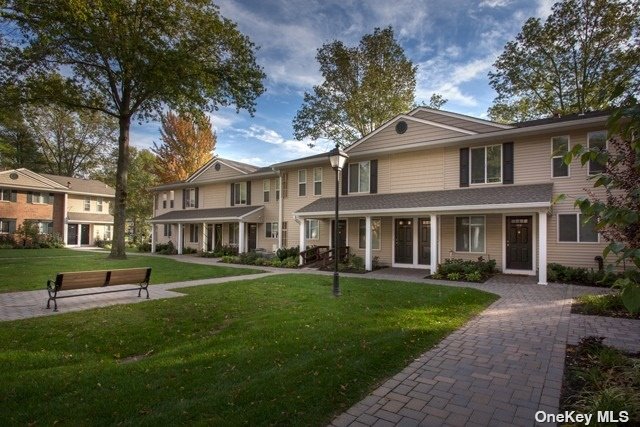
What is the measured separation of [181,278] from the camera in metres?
13.3

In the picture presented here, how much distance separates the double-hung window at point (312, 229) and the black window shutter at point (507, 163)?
9.80 meters

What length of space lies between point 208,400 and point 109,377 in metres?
1.58

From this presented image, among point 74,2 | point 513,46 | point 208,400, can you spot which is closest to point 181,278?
point 208,400

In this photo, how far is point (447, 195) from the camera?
1503cm

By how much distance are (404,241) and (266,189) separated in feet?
34.6

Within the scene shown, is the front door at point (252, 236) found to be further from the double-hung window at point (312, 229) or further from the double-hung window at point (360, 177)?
the double-hung window at point (360, 177)

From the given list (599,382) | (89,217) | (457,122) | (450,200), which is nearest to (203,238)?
(89,217)

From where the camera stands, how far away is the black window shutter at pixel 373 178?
18.1m

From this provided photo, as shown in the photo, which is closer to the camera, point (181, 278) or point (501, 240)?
point (181, 278)

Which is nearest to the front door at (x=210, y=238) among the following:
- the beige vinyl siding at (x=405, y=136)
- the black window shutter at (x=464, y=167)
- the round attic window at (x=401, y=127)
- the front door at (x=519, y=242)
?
the beige vinyl siding at (x=405, y=136)

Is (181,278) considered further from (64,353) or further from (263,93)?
(263,93)

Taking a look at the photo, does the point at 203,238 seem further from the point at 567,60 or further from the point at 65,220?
the point at 567,60

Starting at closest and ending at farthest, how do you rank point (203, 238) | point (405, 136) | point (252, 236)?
point (405, 136) < point (252, 236) < point (203, 238)

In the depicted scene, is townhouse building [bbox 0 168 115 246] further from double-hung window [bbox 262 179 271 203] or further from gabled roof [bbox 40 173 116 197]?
double-hung window [bbox 262 179 271 203]
